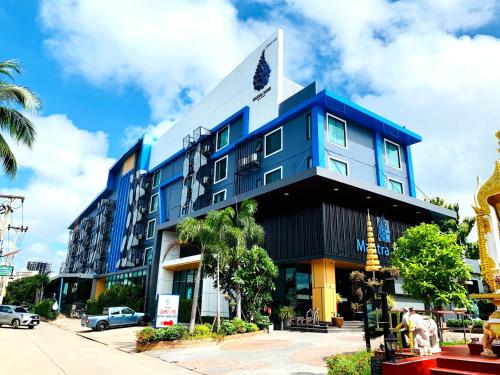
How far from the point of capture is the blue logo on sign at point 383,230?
27.4m

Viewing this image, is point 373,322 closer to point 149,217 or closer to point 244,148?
point 244,148

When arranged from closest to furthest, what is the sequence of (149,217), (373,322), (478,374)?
(478,374) → (373,322) → (149,217)

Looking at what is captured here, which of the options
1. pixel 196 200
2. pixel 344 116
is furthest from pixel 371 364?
pixel 196 200

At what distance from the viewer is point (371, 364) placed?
30.2ft

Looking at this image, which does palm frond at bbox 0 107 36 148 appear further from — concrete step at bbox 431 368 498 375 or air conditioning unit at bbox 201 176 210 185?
air conditioning unit at bbox 201 176 210 185

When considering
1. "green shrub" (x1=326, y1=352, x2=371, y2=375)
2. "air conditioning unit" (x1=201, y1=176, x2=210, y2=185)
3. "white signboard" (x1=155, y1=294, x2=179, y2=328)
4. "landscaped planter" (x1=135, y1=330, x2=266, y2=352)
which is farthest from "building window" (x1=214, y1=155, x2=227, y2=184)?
"green shrub" (x1=326, y1=352, x2=371, y2=375)

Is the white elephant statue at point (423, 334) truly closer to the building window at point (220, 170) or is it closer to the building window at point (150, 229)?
the building window at point (220, 170)

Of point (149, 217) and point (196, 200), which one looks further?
point (149, 217)

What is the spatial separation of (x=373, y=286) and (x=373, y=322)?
13.1ft

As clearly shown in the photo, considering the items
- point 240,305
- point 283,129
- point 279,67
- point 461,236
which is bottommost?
point 240,305

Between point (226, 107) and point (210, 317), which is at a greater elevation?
point (226, 107)

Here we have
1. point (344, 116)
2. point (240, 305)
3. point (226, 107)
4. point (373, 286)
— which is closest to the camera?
point (373, 286)

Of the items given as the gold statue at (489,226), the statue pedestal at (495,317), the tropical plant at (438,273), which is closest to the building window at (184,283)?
the tropical plant at (438,273)

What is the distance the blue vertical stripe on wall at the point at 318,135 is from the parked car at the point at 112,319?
18.3 metres
